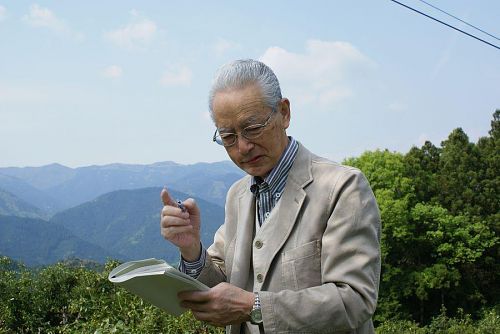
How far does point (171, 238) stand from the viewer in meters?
2.08

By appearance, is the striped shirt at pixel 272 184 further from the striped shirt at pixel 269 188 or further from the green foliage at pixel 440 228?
the green foliage at pixel 440 228

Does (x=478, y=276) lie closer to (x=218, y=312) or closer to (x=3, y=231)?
(x=218, y=312)

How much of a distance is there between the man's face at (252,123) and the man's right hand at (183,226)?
0.75 feet

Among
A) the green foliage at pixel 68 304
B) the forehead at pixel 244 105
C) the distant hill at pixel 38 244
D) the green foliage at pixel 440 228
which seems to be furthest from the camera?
the distant hill at pixel 38 244

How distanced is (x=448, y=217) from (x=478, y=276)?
426cm

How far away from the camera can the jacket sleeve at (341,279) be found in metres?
1.84

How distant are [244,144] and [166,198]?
12.0 inches

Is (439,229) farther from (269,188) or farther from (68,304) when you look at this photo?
(269,188)

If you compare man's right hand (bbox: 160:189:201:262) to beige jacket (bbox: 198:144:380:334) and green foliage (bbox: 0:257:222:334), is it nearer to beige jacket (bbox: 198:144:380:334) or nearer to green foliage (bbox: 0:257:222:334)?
beige jacket (bbox: 198:144:380:334)

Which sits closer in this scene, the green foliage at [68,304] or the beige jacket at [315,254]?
the beige jacket at [315,254]

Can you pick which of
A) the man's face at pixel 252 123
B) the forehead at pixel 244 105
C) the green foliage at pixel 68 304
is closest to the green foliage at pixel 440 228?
the green foliage at pixel 68 304

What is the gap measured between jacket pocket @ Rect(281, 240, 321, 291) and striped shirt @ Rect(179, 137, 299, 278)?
21 cm

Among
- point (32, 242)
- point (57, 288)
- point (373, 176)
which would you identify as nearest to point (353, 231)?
point (57, 288)

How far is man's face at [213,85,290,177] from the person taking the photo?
1.95 m
